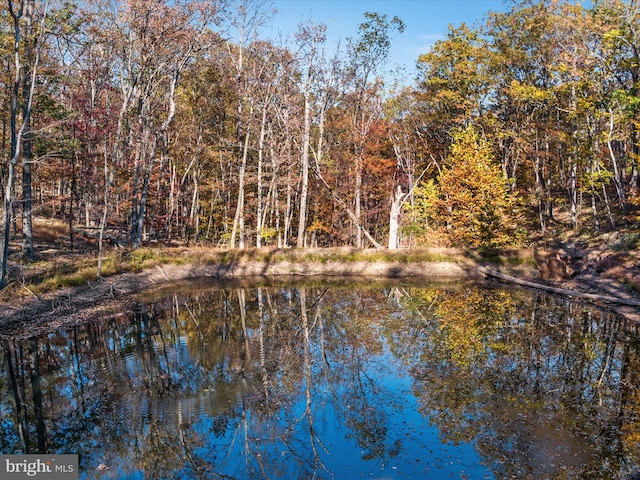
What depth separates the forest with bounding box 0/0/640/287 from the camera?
97.0 ft

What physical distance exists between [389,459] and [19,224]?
3629cm

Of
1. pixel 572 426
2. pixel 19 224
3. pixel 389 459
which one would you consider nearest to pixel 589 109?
pixel 572 426

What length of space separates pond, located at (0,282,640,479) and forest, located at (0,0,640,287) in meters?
13.6

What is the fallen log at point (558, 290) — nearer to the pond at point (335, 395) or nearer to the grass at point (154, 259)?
the pond at point (335, 395)

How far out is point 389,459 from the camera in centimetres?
950

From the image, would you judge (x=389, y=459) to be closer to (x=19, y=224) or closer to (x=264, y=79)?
(x=264, y=79)

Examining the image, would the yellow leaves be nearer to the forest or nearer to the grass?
the forest

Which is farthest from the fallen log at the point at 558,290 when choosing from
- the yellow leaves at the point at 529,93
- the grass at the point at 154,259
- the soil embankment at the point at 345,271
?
the yellow leaves at the point at 529,93

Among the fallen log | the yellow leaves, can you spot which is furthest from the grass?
the yellow leaves

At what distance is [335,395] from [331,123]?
122 feet

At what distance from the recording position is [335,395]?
12.6 m

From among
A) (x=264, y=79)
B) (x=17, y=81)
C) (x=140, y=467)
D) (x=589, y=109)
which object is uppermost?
(x=264, y=79)

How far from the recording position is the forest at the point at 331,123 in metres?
29.6

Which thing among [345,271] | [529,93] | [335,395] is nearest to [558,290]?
[345,271]
